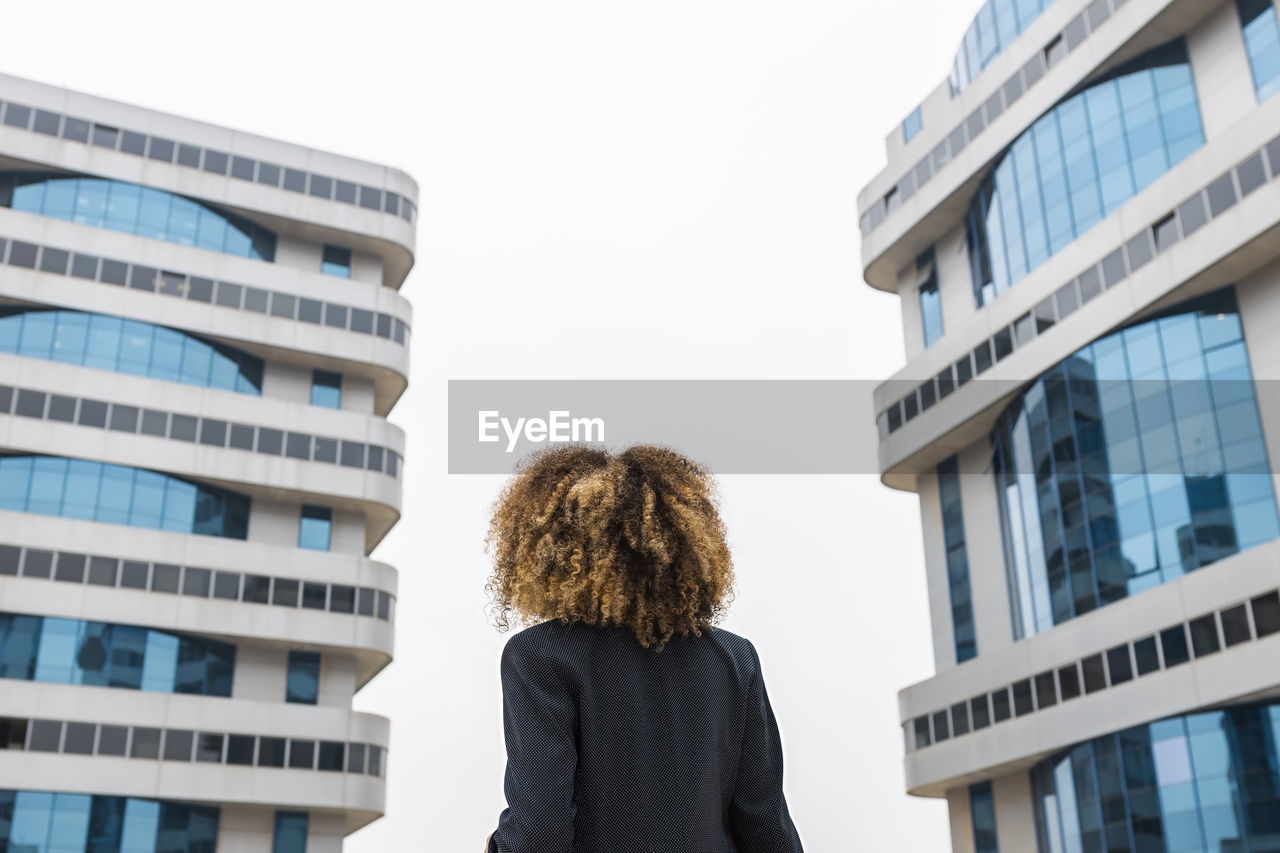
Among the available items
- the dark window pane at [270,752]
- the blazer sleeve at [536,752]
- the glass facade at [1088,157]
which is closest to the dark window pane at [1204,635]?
the glass facade at [1088,157]

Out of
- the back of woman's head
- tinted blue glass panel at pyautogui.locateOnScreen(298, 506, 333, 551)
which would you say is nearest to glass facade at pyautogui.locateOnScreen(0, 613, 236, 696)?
tinted blue glass panel at pyautogui.locateOnScreen(298, 506, 333, 551)

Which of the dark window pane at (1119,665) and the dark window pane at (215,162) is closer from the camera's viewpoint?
the dark window pane at (1119,665)

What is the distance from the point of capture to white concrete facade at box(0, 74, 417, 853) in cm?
3934

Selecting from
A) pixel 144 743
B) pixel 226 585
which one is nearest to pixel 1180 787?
pixel 226 585

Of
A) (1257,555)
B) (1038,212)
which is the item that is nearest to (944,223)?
(1038,212)

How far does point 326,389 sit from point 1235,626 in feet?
104

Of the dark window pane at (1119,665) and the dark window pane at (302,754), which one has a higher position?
the dark window pane at (1119,665)

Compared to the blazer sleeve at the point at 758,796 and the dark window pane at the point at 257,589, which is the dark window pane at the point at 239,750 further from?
the blazer sleeve at the point at 758,796

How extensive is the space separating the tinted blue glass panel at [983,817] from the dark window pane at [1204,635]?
10.4m

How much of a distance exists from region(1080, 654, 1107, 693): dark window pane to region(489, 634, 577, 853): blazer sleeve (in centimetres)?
3228

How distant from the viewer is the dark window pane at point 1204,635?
30016 mm

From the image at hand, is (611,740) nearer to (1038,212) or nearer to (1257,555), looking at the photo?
(1257,555)

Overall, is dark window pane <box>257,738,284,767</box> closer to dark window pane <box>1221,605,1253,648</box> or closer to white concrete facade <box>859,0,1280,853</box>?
white concrete facade <box>859,0,1280,853</box>

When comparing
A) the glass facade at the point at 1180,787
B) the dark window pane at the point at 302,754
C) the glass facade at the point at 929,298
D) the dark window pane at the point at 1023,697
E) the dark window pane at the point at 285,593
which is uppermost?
the glass facade at the point at 929,298
